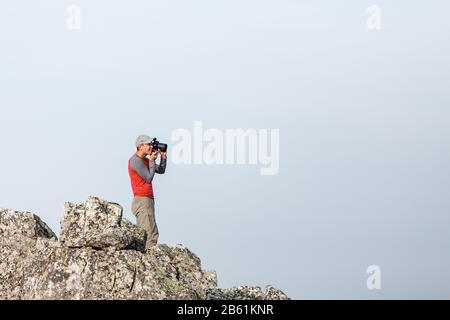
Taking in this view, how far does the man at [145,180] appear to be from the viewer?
31.1 metres

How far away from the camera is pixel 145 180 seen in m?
31.3

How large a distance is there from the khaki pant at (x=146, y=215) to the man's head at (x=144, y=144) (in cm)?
162

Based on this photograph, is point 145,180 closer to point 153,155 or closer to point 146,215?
point 153,155

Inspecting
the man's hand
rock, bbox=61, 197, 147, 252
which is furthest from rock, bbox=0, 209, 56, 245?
the man's hand

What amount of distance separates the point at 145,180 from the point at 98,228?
3997mm

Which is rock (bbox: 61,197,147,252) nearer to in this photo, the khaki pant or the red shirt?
the khaki pant

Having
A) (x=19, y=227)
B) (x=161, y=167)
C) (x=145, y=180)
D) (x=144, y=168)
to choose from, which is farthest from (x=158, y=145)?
(x=19, y=227)

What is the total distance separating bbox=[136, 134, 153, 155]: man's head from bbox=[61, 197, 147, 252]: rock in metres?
2.93

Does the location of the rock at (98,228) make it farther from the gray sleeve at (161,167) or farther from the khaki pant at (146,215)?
the gray sleeve at (161,167)

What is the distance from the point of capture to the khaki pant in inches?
1232
